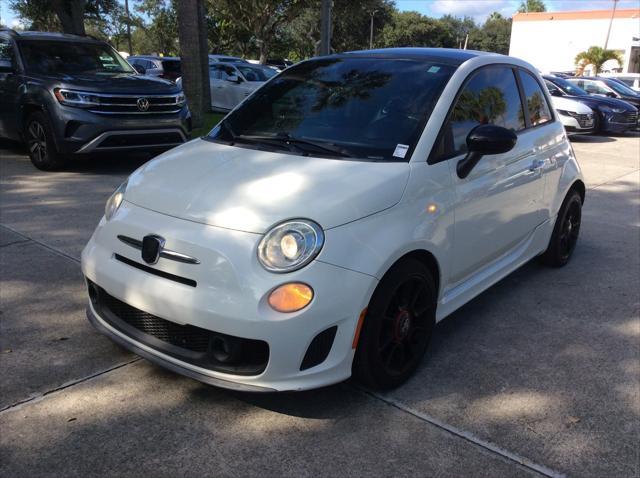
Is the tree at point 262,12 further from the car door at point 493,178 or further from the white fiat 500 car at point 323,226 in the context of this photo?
the white fiat 500 car at point 323,226

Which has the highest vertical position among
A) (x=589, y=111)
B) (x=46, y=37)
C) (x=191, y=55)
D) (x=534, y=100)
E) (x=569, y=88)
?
(x=46, y=37)

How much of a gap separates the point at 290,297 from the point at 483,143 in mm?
1511

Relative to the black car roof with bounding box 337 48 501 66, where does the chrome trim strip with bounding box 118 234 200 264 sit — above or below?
below

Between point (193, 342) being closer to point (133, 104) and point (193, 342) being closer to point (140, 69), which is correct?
point (133, 104)

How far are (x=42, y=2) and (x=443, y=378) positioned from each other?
17.3 m

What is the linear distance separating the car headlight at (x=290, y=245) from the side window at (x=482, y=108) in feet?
3.18

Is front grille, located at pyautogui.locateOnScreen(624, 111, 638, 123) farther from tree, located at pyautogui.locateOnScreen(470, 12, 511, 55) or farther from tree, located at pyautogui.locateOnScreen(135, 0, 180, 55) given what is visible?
tree, located at pyautogui.locateOnScreen(470, 12, 511, 55)

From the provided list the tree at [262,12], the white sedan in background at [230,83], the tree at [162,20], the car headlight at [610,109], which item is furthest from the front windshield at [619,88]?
the tree at [162,20]

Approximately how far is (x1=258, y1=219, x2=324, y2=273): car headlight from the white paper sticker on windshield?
0.75m

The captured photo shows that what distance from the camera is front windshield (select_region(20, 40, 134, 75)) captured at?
793 centimetres

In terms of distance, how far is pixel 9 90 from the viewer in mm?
7980

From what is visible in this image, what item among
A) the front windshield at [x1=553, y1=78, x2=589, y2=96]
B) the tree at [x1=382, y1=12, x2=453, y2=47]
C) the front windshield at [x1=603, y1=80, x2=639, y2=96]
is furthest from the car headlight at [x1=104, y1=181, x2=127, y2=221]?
the tree at [x1=382, y1=12, x2=453, y2=47]

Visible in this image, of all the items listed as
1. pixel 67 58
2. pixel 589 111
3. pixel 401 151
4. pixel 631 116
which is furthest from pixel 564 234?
pixel 631 116

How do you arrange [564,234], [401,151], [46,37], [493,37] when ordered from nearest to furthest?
1. [401,151]
2. [564,234]
3. [46,37]
4. [493,37]
